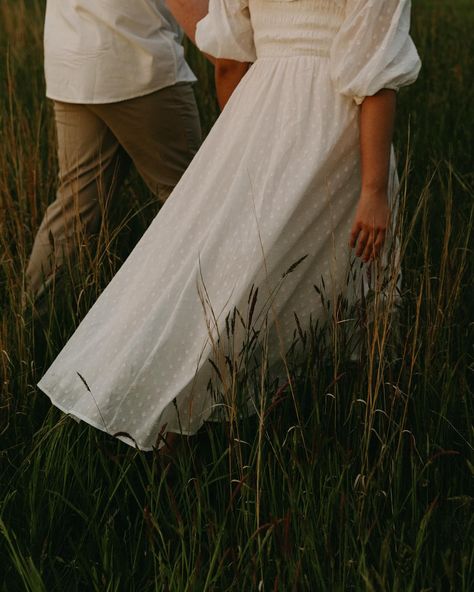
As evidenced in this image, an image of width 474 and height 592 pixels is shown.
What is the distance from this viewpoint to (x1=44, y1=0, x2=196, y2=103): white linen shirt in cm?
301

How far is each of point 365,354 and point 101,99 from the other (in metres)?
1.26

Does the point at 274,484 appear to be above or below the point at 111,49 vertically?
below

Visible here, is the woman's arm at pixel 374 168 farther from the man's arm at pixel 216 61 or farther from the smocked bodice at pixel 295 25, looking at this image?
the man's arm at pixel 216 61

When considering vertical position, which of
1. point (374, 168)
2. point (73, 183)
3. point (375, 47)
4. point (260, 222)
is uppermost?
point (375, 47)

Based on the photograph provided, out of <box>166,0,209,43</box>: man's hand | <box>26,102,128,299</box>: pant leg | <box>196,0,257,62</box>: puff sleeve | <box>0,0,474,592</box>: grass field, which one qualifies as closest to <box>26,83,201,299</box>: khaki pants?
<box>26,102,128,299</box>: pant leg

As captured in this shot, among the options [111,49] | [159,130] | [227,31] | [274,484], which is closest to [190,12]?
[227,31]

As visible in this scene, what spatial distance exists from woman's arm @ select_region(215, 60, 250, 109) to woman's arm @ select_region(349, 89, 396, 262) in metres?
0.46

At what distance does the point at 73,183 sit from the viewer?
10.5 feet

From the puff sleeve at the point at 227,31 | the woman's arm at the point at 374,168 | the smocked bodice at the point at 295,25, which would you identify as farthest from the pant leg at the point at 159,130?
the woman's arm at the point at 374,168

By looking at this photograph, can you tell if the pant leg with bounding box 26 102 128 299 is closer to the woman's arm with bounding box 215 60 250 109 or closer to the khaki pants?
the khaki pants

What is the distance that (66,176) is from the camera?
3.27m

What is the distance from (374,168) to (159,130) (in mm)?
1049

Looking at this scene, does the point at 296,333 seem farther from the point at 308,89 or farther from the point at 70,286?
the point at 70,286

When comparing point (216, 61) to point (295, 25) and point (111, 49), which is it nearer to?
point (295, 25)
